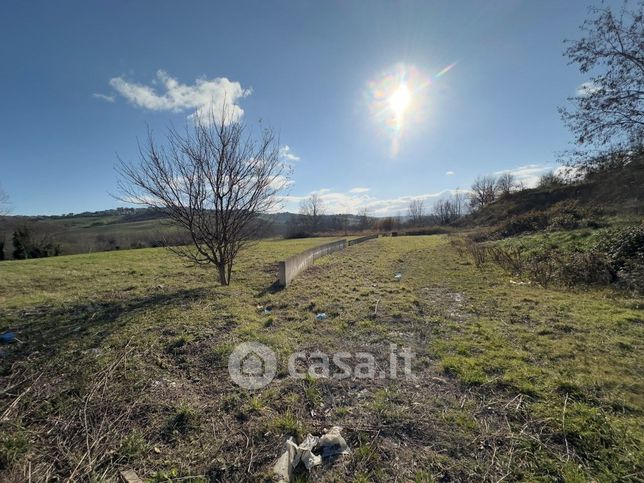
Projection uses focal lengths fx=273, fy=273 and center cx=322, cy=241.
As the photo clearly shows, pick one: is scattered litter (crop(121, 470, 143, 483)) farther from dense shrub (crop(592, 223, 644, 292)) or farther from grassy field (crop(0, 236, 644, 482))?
dense shrub (crop(592, 223, 644, 292))

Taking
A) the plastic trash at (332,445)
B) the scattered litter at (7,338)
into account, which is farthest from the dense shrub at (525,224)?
the scattered litter at (7,338)

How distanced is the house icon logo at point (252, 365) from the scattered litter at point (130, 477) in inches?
47.5

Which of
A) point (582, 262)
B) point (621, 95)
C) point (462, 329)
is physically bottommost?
point (462, 329)

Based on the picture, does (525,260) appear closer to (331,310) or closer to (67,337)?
(331,310)

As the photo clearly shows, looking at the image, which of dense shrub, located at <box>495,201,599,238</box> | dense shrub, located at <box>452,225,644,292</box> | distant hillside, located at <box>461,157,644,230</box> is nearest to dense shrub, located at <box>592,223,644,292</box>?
dense shrub, located at <box>452,225,644,292</box>

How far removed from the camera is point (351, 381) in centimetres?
321

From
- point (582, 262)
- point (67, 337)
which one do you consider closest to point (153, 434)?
point (67, 337)

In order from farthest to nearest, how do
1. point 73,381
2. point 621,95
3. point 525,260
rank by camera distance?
point 525,260 < point 621,95 < point 73,381

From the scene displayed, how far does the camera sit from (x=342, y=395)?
116 inches

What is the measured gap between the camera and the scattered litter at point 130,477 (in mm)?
1939

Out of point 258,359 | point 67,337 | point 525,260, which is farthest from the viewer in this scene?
point 525,260

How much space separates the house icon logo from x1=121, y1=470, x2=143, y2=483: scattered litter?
1.21 metres

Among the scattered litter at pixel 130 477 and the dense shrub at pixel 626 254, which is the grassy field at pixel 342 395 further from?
the dense shrub at pixel 626 254

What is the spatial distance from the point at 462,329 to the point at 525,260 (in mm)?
7114
